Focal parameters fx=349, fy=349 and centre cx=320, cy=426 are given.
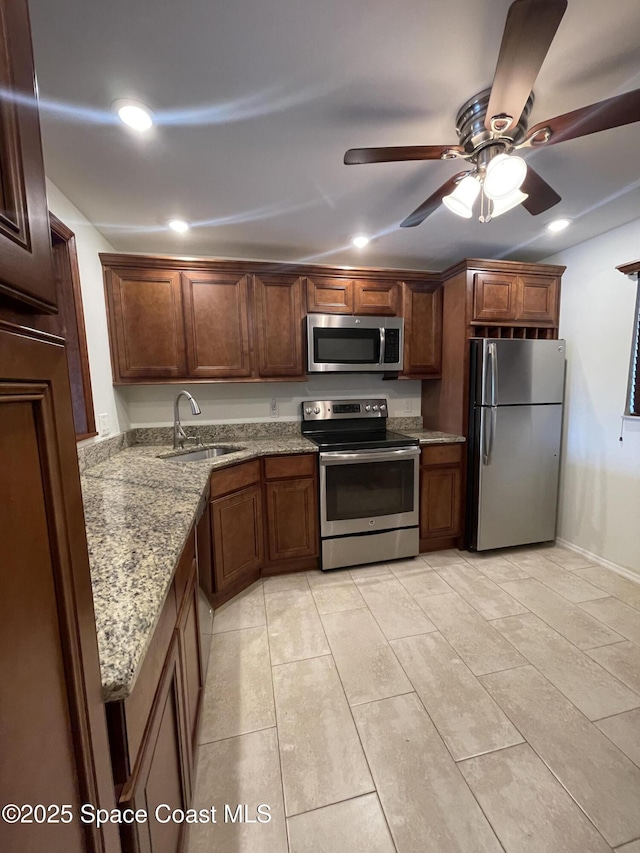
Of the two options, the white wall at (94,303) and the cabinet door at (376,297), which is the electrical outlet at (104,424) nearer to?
the white wall at (94,303)

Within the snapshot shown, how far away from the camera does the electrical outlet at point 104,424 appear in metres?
2.12

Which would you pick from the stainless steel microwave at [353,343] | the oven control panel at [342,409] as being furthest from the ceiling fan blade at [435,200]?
the oven control panel at [342,409]

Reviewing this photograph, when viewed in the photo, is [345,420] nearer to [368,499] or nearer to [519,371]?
[368,499]

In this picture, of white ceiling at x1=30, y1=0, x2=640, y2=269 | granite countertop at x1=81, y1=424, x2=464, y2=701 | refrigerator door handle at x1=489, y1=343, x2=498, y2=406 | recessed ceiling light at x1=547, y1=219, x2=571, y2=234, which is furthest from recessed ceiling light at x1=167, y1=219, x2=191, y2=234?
recessed ceiling light at x1=547, y1=219, x2=571, y2=234

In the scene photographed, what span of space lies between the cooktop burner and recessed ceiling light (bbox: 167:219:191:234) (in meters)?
1.46

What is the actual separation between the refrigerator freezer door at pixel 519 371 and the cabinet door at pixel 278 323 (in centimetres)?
133

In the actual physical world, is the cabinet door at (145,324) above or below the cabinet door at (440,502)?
above

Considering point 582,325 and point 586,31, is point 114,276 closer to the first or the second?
point 586,31

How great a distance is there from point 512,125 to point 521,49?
0.98 feet

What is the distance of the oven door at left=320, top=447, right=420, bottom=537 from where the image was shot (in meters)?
2.45

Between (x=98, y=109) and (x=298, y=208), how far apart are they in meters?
0.99

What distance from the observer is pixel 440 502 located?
2691mm

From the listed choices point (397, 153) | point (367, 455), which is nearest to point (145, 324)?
point (367, 455)

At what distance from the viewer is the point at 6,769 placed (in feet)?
1.05
